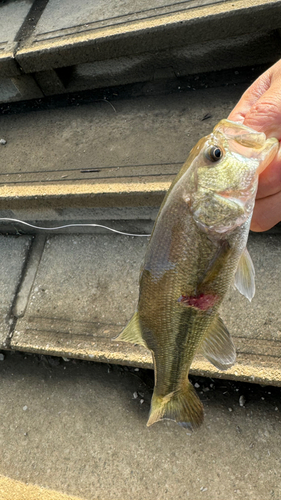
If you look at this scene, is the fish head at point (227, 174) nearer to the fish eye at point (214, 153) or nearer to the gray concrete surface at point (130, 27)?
the fish eye at point (214, 153)

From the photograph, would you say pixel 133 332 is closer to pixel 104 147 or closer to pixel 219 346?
pixel 219 346

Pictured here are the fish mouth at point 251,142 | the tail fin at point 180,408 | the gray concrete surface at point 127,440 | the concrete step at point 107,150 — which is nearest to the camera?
the fish mouth at point 251,142

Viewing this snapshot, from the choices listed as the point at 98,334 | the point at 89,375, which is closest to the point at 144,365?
the point at 98,334

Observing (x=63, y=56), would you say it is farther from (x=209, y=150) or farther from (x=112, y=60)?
(x=209, y=150)

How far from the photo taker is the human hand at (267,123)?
1.40 meters

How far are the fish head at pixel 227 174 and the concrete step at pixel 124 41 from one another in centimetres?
184

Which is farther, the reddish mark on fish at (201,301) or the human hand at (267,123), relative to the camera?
the reddish mark on fish at (201,301)

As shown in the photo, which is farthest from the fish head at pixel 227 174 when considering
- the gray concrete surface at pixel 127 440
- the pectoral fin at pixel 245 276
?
the gray concrete surface at pixel 127 440

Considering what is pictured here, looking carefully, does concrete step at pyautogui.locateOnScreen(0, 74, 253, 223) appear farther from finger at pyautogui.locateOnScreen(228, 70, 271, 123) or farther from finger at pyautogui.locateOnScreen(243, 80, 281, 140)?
finger at pyautogui.locateOnScreen(243, 80, 281, 140)

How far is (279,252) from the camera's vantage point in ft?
8.70

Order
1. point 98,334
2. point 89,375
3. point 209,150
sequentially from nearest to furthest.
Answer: point 209,150 < point 98,334 < point 89,375

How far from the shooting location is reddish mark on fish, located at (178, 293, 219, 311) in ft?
4.97

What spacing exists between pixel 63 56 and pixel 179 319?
285cm

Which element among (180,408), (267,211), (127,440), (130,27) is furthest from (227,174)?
(130,27)
